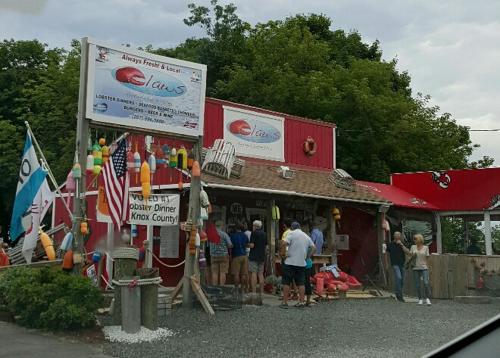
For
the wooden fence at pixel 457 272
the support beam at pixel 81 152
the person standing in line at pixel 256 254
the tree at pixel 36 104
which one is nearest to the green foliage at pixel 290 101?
the tree at pixel 36 104

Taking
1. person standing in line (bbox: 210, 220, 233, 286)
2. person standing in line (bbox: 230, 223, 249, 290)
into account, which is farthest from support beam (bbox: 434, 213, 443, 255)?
person standing in line (bbox: 210, 220, 233, 286)

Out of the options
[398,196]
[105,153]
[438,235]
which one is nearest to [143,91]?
[105,153]

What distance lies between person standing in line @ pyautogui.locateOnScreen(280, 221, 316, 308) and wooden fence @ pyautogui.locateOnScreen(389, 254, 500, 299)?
4.79 m

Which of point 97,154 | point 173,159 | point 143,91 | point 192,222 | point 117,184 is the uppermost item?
point 143,91

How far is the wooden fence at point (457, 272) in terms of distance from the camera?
15492 mm

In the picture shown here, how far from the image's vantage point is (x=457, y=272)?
16.0 metres

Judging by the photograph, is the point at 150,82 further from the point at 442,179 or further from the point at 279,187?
the point at 442,179

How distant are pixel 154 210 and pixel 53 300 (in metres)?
2.83

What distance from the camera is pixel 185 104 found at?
11859mm

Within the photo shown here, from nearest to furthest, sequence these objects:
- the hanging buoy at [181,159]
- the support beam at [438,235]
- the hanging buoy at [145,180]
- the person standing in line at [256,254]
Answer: the hanging buoy at [145,180]
the hanging buoy at [181,159]
the person standing in line at [256,254]
the support beam at [438,235]

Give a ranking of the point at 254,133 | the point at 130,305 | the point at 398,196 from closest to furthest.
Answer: the point at 130,305 < the point at 254,133 < the point at 398,196

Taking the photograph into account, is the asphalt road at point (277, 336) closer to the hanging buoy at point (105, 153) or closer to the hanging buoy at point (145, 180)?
the hanging buoy at point (145, 180)

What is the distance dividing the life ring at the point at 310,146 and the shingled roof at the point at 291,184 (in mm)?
627

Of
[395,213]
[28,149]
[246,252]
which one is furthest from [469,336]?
[395,213]
